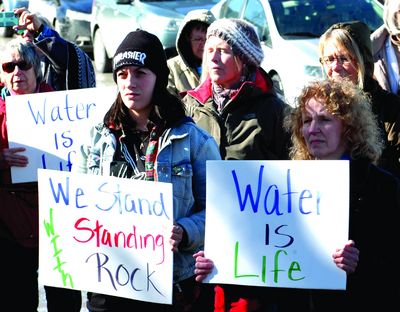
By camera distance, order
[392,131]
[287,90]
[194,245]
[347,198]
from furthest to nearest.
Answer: [287,90] → [392,131] → [194,245] → [347,198]

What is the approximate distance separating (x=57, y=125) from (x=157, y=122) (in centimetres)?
114

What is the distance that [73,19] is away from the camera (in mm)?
17453

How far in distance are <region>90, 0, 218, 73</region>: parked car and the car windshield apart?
282 centimetres

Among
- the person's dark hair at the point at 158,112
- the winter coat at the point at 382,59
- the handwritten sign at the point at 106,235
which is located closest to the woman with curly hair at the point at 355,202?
the handwritten sign at the point at 106,235

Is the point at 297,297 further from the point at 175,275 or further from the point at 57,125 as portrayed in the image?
the point at 57,125

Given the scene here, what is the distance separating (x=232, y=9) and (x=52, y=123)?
712 cm

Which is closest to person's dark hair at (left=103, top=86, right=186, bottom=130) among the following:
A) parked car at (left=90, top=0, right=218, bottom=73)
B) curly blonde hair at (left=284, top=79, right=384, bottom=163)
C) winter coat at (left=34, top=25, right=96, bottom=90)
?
curly blonde hair at (left=284, top=79, right=384, bottom=163)

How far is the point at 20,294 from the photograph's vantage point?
17.0 ft

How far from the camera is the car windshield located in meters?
11.1

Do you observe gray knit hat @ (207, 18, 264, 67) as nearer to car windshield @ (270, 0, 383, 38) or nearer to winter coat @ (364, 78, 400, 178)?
winter coat @ (364, 78, 400, 178)

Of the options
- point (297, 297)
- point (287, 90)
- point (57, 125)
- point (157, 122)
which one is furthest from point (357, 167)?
point (287, 90)

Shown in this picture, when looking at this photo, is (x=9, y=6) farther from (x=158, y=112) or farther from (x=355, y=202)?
(x=355, y=202)

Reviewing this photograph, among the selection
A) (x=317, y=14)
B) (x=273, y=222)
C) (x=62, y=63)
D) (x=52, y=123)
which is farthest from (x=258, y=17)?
(x=273, y=222)

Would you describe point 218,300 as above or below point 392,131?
below
